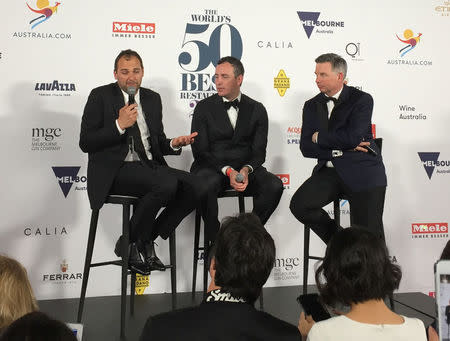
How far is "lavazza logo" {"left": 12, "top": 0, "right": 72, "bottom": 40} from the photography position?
166 inches

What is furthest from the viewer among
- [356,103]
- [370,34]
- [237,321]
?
[370,34]

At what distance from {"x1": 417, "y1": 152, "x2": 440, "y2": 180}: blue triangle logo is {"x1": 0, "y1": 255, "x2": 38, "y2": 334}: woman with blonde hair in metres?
3.95

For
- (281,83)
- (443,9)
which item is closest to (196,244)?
(281,83)

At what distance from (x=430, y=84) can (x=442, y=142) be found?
50 cm

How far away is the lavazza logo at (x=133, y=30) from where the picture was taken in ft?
14.2

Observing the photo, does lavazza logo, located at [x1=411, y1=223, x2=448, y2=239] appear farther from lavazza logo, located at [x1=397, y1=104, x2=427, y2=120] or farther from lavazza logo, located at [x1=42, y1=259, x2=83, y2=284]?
lavazza logo, located at [x1=42, y1=259, x2=83, y2=284]

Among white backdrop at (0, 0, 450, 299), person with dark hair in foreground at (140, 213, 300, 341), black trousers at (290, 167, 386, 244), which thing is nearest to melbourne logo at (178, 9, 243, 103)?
white backdrop at (0, 0, 450, 299)

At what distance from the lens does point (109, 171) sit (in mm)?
3301

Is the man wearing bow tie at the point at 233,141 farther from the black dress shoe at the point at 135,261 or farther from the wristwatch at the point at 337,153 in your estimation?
the black dress shoe at the point at 135,261

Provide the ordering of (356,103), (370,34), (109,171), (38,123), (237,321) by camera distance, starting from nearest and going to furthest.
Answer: (237,321), (109,171), (356,103), (38,123), (370,34)

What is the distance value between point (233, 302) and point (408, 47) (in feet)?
12.5

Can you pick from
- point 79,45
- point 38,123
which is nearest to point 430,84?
point 79,45

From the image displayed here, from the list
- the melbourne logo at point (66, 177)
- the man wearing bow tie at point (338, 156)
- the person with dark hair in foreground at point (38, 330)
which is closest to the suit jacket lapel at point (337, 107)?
the man wearing bow tie at point (338, 156)

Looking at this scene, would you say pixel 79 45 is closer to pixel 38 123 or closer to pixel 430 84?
A: pixel 38 123
